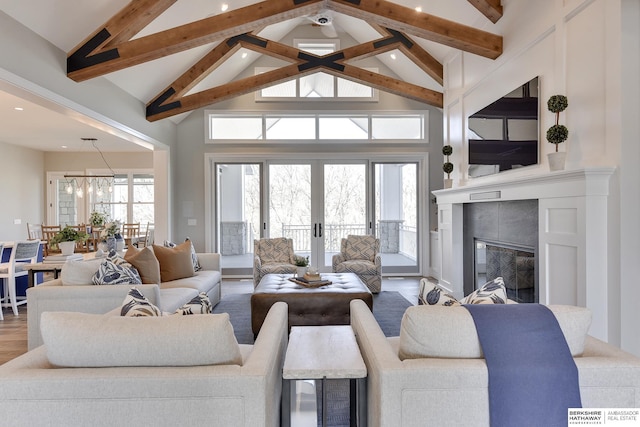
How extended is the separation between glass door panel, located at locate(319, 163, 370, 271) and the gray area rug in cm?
176

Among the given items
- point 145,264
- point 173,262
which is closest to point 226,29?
point 145,264

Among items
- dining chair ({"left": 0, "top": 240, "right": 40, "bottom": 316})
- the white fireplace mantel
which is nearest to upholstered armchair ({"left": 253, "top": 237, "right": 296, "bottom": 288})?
dining chair ({"left": 0, "top": 240, "right": 40, "bottom": 316})

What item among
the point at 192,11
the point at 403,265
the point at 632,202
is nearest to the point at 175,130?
the point at 192,11

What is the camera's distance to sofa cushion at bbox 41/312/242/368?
1.38m

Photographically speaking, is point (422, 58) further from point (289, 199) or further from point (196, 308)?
point (196, 308)

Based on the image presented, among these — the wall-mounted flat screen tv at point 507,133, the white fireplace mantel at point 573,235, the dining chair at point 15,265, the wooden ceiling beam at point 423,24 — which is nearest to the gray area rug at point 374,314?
the white fireplace mantel at point 573,235

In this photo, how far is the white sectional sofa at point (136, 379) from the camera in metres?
1.30

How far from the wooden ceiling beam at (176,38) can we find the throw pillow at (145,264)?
1.93m

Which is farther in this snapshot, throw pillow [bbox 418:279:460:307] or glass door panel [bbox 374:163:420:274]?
glass door panel [bbox 374:163:420:274]

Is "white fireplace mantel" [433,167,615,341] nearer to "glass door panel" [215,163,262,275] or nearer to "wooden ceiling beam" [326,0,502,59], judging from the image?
"wooden ceiling beam" [326,0,502,59]

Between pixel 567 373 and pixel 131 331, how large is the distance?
1641 mm

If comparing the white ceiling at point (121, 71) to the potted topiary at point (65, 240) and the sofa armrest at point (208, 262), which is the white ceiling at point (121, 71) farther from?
the sofa armrest at point (208, 262)

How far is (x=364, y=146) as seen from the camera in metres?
6.87

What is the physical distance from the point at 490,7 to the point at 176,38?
10.9 ft
